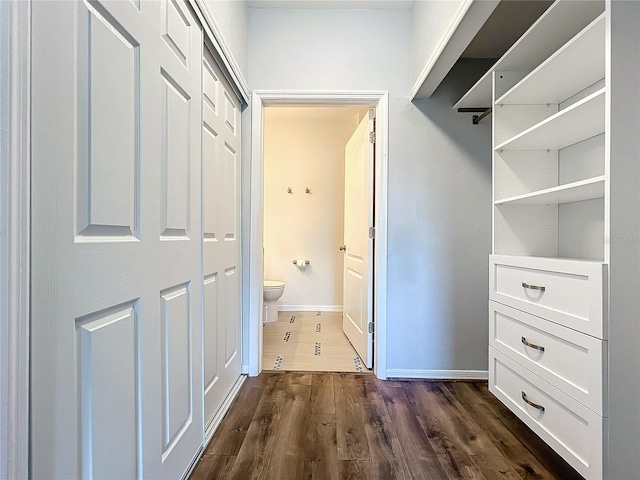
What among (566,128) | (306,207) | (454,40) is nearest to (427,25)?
(454,40)

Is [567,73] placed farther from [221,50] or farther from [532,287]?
[221,50]

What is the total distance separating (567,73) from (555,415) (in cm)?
133

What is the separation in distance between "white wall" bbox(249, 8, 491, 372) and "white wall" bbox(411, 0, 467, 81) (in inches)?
4.2

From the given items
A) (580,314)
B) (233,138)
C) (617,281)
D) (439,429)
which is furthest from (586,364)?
(233,138)

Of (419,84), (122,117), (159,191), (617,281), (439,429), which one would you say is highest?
(419,84)

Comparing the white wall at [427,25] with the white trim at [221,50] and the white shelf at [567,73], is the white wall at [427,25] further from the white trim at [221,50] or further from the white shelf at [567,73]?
the white trim at [221,50]

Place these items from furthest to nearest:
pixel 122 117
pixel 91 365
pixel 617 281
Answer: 1. pixel 617 281
2. pixel 122 117
3. pixel 91 365

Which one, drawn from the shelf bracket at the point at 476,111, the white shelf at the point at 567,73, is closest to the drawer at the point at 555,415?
the white shelf at the point at 567,73

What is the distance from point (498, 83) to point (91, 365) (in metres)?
2.00

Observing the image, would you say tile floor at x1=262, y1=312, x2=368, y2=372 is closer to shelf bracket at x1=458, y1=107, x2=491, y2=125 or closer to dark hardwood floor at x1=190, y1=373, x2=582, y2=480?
dark hardwood floor at x1=190, y1=373, x2=582, y2=480

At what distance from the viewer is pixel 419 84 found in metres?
2.04

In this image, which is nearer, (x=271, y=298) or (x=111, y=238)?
(x=111, y=238)

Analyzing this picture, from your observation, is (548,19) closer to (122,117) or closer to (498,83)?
(498,83)

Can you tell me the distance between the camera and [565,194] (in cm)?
138
